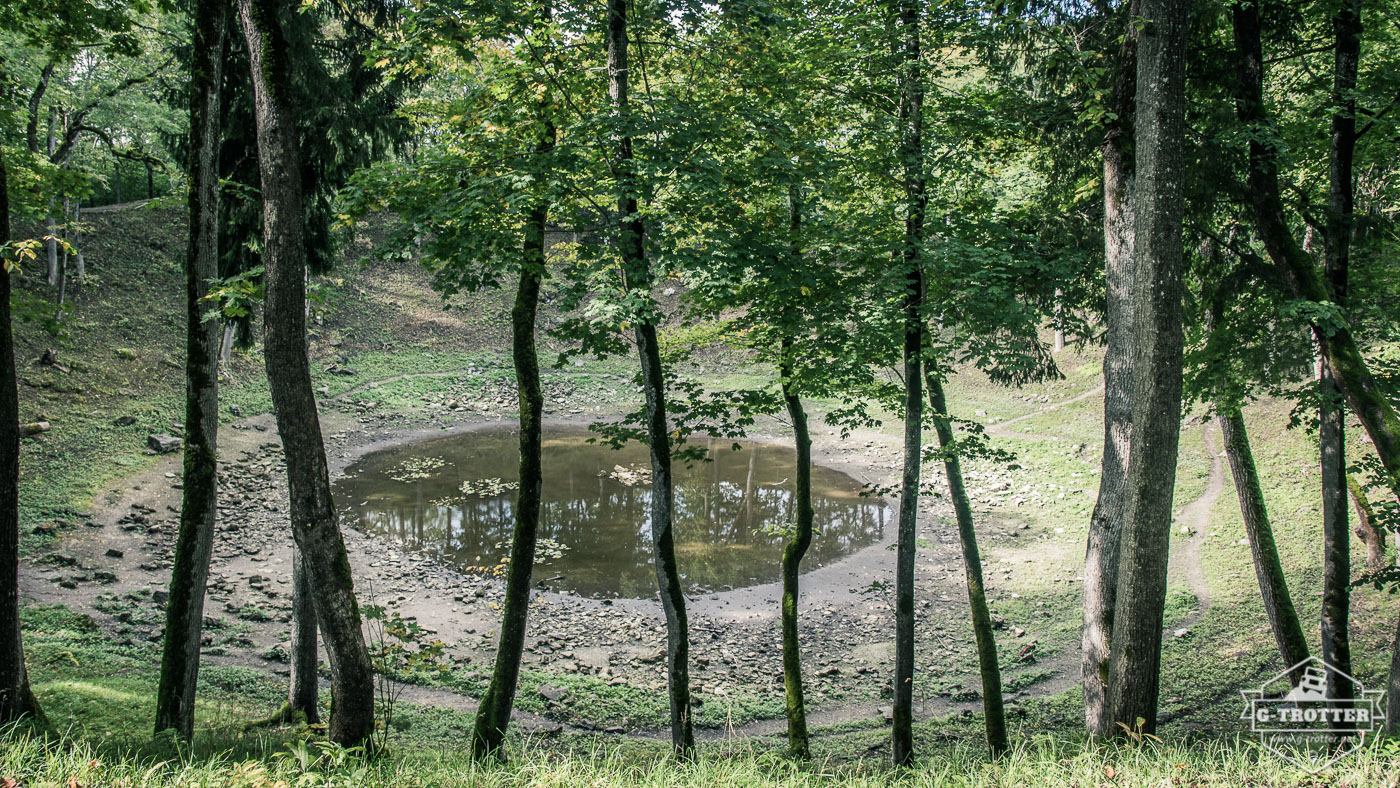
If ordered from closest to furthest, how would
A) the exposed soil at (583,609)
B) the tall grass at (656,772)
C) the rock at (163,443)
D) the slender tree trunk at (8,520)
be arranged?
1. the tall grass at (656,772)
2. the slender tree trunk at (8,520)
3. the exposed soil at (583,609)
4. the rock at (163,443)

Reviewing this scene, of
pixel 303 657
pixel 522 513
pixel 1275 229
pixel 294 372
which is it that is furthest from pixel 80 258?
pixel 1275 229

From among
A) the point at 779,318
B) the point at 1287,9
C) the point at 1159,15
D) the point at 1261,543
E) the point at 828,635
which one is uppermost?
the point at 1287,9

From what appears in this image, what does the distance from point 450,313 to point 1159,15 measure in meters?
31.7

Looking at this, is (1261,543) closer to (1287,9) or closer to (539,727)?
(1287,9)

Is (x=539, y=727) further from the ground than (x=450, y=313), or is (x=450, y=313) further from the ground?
(x=450, y=313)

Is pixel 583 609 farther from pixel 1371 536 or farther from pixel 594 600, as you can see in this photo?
pixel 1371 536

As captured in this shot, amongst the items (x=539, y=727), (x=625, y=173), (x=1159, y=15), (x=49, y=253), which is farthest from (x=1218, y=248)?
(x=49, y=253)

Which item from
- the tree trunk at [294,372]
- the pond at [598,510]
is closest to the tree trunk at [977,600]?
the pond at [598,510]

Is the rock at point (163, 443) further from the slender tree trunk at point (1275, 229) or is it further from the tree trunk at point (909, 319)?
the slender tree trunk at point (1275, 229)

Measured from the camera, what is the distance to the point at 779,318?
7.61 m

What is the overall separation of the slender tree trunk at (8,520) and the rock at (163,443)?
43.0 feet

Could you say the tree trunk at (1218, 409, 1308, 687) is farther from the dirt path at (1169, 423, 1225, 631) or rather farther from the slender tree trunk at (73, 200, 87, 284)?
the slender tree trunk at (73, 200, 87, 284)

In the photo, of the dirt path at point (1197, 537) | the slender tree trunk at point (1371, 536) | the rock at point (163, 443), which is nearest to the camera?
the slender tree trunk at point (1371, 536)

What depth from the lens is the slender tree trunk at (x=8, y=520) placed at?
17.8 ft
